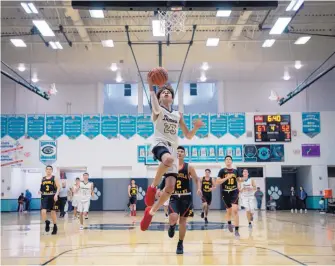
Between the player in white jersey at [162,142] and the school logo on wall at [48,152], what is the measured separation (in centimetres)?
2039

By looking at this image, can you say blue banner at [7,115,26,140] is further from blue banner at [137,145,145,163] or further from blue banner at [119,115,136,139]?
blue banner at [137,145,145,163]

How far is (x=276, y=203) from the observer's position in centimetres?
2544

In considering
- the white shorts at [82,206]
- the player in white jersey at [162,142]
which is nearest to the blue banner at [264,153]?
the white shorts at [82,206]

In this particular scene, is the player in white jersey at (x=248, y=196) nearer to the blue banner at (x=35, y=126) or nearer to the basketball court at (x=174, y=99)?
the basketball court at (x=174, y=99)

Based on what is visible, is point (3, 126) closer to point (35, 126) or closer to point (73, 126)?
point (35, 126)

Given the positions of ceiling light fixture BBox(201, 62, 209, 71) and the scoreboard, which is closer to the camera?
ceiling light fixture BBox(201, 62, 209, 71)

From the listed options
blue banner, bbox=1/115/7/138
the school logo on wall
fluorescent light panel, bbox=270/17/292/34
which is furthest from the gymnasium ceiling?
the school logo on wall

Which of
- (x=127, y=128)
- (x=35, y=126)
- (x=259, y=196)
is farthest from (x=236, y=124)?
(x=35, y=126)

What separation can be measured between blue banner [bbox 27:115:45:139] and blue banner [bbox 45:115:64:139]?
1.00ft

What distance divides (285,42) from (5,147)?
18069mm

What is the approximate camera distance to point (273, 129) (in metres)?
25.0

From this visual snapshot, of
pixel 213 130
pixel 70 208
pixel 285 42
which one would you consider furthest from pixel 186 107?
pixel 70 208

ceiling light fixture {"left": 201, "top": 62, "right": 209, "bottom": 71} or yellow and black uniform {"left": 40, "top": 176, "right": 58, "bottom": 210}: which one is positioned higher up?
ceiling light fixture {"left": 201, "top": 62, "right": 209, "bottom": 71}

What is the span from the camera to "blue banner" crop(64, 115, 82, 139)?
25.3 m
